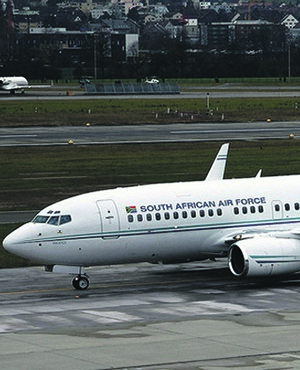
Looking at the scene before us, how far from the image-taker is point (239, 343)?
3206 cm

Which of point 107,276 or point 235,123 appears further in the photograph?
point 235,123

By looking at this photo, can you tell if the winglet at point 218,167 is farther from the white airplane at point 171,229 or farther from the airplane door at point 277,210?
the airplane door at point 277,210

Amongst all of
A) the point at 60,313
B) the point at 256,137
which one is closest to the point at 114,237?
the point at 60,313

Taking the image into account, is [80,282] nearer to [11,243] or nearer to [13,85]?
[11,243]

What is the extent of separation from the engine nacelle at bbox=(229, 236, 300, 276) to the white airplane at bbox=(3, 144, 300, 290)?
34mm

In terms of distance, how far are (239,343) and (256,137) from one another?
63048mm

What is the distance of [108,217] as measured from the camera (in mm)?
40344

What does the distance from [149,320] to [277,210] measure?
9.22m

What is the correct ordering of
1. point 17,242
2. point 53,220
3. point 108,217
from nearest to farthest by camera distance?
point 17,242, point 53,220, point 108,217

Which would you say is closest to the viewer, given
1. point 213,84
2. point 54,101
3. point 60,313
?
point 60,313

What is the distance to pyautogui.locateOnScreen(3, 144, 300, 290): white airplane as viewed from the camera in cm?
4006

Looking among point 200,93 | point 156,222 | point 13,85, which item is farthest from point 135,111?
point 156,222

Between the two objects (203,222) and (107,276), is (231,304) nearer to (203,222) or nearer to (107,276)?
(203,222)

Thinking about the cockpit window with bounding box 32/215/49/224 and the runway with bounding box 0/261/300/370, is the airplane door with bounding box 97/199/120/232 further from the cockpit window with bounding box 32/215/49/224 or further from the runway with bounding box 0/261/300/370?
the runway with bounding box 0/261/300/370
